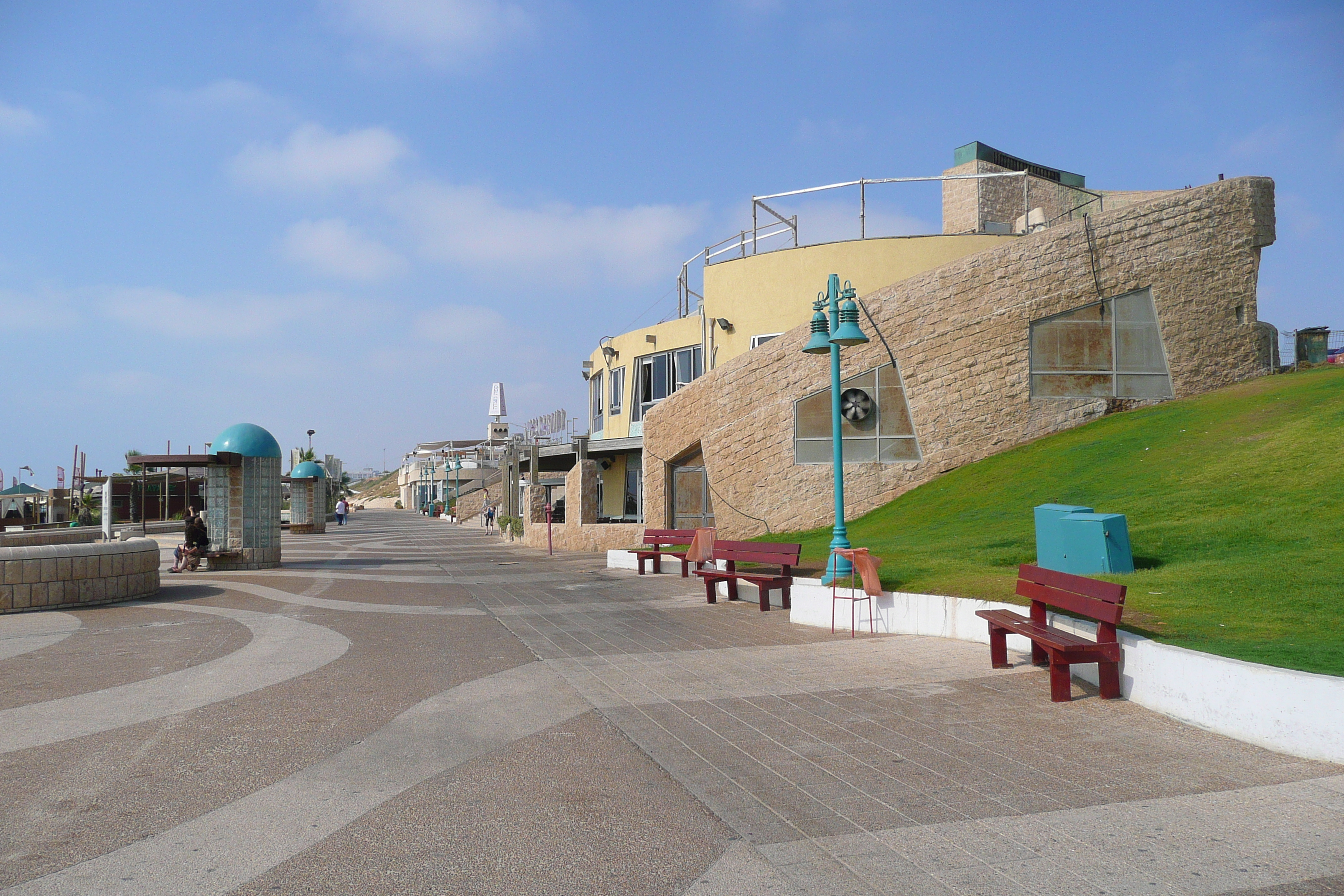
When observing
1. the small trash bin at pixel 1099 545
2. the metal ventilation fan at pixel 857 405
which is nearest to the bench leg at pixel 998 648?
the small trash bin at pixel 1099 545

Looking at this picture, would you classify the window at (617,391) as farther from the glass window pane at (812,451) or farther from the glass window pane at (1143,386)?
the glass window pane at (1143,386)

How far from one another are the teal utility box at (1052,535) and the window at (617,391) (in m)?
24.0

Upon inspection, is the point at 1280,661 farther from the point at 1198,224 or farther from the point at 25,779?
the point at 1198,224

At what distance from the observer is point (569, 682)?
8.30 m

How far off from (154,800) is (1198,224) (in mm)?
24438

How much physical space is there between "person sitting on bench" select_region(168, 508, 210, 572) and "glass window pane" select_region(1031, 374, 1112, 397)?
20.0m

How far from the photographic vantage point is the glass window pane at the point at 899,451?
74.8 feet

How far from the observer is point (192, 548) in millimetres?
19812

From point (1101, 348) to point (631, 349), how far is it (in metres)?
17.1

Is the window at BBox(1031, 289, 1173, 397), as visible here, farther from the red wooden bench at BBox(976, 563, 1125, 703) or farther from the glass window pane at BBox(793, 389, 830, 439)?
the red wooden bench at BBox(976, 563, 1125, 703)

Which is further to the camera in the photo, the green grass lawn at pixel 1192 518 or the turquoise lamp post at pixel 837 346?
the turquoise lamp post at pixel 837 346

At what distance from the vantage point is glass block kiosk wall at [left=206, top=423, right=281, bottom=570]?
69.1 feet

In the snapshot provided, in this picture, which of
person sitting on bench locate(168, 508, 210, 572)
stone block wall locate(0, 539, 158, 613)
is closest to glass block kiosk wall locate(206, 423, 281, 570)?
person sitting on bench locate(168, 508, 210, 572)

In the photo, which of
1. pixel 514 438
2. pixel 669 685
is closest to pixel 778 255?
pixel 514 438
